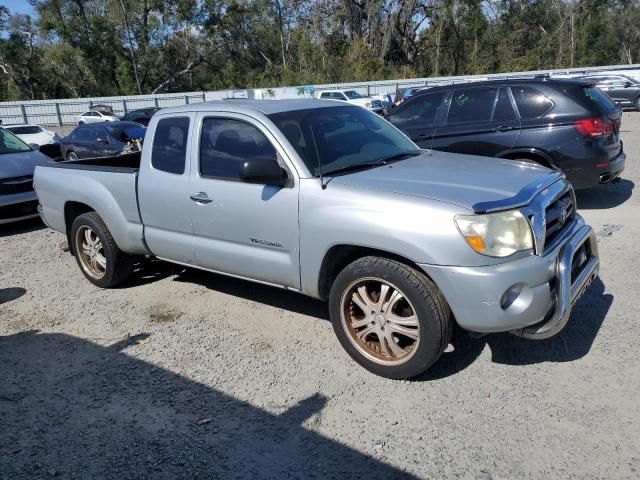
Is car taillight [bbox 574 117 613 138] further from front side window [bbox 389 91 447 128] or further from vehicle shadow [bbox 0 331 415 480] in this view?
vehicle shadow [bbox 0 331 415 480]

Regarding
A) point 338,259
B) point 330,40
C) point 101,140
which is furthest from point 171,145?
point 330,40

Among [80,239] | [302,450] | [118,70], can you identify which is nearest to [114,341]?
[80,239]

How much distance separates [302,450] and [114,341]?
2.22m

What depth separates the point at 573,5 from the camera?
59.0m

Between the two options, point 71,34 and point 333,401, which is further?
point 71,34

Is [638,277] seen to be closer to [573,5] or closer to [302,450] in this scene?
[302,450]

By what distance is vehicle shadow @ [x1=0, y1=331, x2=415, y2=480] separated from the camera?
9.83 ft

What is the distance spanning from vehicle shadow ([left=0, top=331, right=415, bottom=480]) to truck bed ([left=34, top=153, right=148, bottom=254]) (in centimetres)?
142

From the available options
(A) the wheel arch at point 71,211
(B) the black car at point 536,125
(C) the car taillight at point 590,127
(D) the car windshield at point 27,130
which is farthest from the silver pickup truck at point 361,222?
(D) the car windshield at point 27,130

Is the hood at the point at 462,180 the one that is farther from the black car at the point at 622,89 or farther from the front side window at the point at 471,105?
the black car at the point at 622,89

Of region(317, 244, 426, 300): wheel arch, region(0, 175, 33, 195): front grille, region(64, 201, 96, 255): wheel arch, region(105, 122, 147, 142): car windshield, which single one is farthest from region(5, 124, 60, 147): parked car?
region(317, 244, 426, 300): wheel arch

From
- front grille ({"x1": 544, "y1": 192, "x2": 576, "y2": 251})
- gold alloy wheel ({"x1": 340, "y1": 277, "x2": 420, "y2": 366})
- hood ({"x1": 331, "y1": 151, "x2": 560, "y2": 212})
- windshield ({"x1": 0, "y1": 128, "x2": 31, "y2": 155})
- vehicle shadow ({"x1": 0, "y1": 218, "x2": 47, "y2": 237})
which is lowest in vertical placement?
vehicle shadow ({"x1": 0, "y1": 218, "x2": 47, "y2": 237})

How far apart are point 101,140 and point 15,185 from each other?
7.34 m

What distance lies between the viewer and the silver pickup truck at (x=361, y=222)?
329cm
